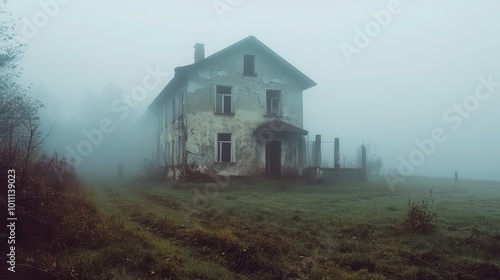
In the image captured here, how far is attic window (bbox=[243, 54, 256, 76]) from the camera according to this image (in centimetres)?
2360

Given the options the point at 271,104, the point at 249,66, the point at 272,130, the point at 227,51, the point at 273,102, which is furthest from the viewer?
the point at 273,102

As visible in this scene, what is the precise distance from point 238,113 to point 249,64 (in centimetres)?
338

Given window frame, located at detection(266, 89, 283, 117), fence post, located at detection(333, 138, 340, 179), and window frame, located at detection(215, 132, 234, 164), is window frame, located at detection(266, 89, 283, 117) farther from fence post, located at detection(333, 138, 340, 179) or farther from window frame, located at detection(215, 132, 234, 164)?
fence post, located at detection(333, 138, 340, 179)

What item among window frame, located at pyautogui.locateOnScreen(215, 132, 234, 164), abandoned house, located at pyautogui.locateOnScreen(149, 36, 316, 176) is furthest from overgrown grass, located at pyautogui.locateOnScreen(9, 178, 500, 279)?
abandoned house, located at pyautogui.locateOnScreen(149, 36, 316, 176)

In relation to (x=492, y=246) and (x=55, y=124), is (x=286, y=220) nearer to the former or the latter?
(x=492, y=246)

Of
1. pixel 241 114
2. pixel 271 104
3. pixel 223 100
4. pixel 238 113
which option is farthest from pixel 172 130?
pixel 271 104

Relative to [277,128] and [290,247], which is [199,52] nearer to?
[277,128]

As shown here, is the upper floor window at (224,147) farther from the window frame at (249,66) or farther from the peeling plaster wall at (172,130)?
the window frame at (249,66)

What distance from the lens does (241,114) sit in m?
23.0

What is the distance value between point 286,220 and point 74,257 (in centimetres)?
516

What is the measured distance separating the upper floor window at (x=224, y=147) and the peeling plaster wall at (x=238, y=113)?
284mm

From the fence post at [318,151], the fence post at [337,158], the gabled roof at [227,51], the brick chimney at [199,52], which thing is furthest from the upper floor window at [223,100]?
the fence post at [337,158]

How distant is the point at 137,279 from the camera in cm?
543

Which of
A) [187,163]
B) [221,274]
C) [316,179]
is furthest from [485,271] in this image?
[187,163]
